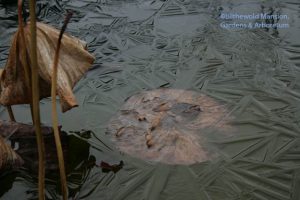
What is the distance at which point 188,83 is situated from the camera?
252 cm

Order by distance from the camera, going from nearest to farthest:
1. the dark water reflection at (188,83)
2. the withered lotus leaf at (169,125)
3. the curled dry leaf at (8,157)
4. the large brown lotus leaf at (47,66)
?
the large brown lotus leaf at (47,66)
the curled dry leaf at (8,157)
the dark water reflection at (188,83)
the withered lotus leaf at (169,125)

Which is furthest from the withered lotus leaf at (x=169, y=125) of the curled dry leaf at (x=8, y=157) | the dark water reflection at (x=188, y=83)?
the curled dry leaf at (x=8, y=157)

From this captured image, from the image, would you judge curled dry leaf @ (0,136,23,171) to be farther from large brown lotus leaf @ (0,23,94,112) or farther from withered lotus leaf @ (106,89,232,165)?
withered lotus leaf @ (106,89,232,165)

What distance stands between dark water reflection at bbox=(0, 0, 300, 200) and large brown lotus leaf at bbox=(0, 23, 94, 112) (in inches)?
15.6

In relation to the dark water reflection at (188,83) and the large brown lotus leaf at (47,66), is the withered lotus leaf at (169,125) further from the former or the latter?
the large brown lotus leaf at (47,66)

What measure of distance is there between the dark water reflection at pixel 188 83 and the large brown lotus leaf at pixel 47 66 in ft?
1.30

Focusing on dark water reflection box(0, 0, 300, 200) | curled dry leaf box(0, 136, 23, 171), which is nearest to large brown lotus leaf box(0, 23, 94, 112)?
curled dry leaf box(0, 136, 23, 171)

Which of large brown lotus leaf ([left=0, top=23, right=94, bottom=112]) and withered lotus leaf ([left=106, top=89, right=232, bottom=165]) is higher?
large brown lotus leaf ([left=0, top=23, right=94, bottom=112])

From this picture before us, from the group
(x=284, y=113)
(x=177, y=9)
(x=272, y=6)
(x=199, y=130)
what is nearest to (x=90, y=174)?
(x=199, y=130)

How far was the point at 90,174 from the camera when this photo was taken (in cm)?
193

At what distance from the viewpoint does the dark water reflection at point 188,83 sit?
1.85 m

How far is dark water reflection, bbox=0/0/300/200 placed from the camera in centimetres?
185

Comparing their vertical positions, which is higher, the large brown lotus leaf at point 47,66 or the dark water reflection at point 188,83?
the large brown lotus leaf at point 47,66

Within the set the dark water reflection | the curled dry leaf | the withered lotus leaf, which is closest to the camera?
the curled dry leaf
